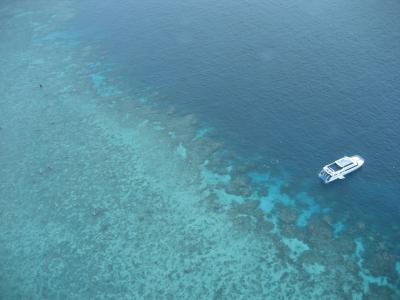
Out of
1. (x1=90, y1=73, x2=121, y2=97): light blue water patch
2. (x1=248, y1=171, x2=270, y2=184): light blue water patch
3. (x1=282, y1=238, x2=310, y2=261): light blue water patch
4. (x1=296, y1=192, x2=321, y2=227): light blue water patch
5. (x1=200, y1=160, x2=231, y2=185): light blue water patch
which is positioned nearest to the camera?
(x1=282, y1=238, x2=310, y2=261): light blue water patch

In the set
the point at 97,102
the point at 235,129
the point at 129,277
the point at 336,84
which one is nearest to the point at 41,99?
the point at 97,102

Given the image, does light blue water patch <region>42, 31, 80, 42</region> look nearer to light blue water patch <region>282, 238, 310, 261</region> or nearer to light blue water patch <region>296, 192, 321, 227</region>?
light blue water patch <region>296, 192, 321, 227</region>

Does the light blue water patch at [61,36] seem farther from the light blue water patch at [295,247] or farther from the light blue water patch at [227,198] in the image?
the light blue water patch at [295,247]

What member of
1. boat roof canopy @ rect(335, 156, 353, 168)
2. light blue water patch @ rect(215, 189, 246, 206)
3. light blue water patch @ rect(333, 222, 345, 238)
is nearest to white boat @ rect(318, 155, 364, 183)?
boat roof canopy @ rect(335, 156, 353, 168)

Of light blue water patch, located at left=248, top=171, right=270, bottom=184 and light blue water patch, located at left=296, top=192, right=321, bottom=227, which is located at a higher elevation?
Result: light blue water patch, located at left=296, top=192, right=321, bottom=227

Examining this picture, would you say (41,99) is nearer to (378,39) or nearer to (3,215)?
(3,215)

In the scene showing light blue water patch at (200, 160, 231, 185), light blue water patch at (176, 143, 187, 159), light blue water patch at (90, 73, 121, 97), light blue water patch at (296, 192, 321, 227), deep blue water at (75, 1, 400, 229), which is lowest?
light blue water patch at (90, 73, 121, 97)

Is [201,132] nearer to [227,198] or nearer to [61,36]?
[227,198]
